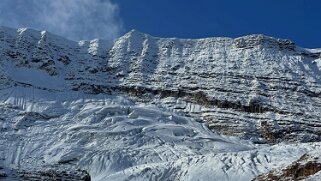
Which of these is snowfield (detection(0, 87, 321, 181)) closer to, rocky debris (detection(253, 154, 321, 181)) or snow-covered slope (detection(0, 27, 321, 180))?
snow-covered slope (detection(0, 27, 321, 180))

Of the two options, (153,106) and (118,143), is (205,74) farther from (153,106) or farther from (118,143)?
(118,143)

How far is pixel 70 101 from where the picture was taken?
98812 millimetres

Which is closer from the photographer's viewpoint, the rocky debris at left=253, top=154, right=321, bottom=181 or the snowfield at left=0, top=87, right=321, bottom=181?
the rocky debris at left=253, top=154, right=321, bottom=181

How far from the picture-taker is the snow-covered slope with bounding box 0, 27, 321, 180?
73750mm

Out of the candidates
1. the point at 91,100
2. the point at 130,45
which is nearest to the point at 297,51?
the point at 130,45

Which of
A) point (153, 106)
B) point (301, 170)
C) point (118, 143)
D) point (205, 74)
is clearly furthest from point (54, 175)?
point (205, 74)

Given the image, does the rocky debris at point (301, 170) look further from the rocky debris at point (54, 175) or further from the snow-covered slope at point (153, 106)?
the rocky debris at point (54, 175)

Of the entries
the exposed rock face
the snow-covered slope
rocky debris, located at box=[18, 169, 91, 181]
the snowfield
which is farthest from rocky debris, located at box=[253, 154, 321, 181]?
→ the exposed rock face

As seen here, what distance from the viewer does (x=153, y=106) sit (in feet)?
326

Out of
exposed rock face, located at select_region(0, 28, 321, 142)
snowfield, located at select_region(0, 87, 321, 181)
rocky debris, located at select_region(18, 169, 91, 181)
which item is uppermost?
exposed rock face, located at select_region(0, 28, 321, 142)

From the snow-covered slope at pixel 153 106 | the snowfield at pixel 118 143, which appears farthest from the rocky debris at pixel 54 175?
the snowfield at pixel 118 143

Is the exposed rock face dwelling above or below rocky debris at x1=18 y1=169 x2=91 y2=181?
above

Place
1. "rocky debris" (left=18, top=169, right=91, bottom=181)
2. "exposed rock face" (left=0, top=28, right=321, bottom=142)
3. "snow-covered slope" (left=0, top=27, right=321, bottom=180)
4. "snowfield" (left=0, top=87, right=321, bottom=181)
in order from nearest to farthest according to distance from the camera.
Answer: "snowfield" (left=0, top=87, right=321, bottom=181) < "rocky debris" (left=18, top=169, right=91, bottom=181) < "snow-covered slope" (left=0, top=27, right=321, bottom=180) < "exposed rock face" (left=0, top=28, right=321, bottom=142)

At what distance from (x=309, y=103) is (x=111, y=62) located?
28352 millimetres
